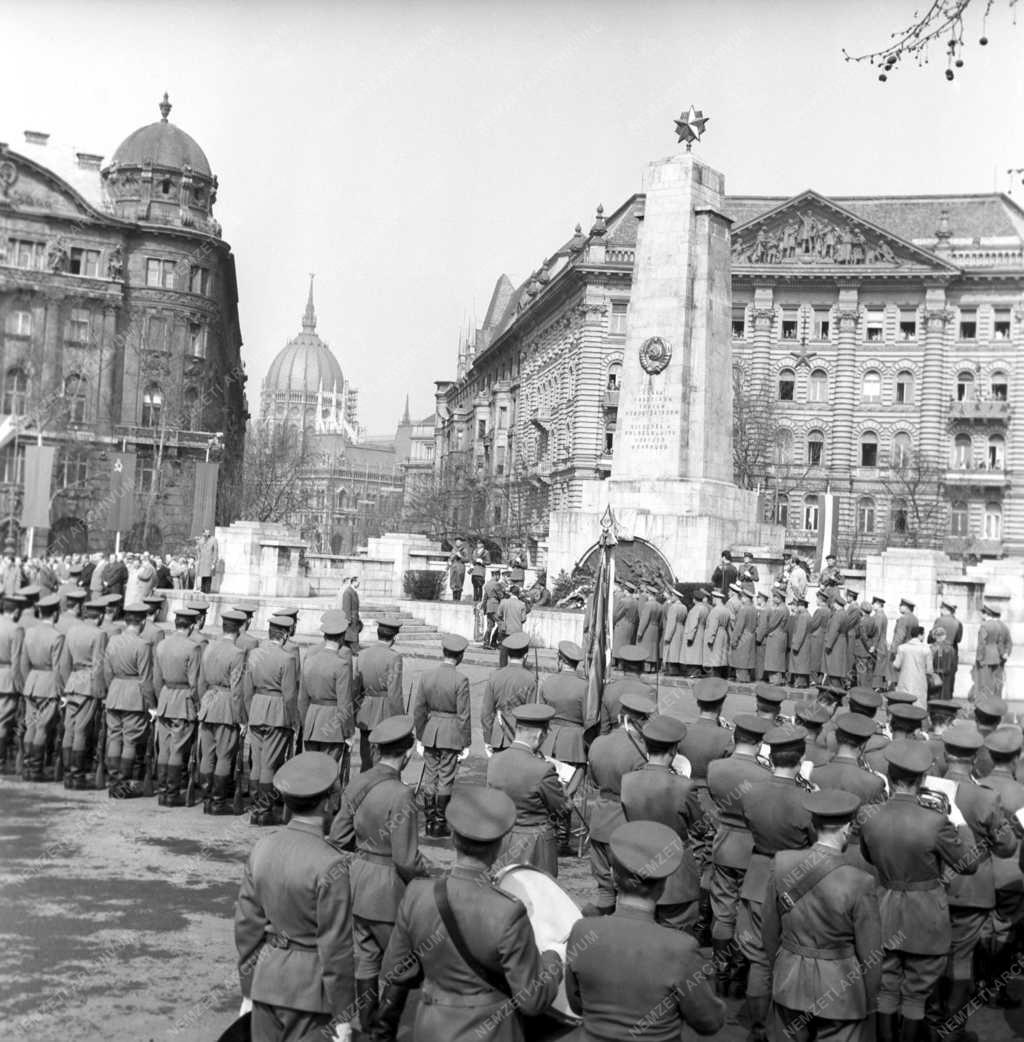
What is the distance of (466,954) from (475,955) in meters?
0.03

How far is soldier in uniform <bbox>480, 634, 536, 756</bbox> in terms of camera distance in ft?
32.6

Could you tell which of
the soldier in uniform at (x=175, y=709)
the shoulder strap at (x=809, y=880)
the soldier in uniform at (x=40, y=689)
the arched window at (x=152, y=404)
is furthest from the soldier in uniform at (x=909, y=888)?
the arched window at (x=152, y=404)

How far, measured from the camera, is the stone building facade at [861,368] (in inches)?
2421

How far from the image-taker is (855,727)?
Answer: 6.96 metres

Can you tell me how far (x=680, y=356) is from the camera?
2475 cm

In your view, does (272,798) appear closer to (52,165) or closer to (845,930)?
(845,930)

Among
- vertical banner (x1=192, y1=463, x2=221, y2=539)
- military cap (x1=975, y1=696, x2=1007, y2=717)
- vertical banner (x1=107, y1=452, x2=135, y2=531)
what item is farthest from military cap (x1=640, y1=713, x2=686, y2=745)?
vertical banner (x1=192, y1=463, x2=221, y2=539)

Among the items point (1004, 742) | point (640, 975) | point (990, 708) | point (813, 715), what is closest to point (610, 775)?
point (813, 715)

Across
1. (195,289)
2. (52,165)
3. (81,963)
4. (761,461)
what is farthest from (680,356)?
(52,165)

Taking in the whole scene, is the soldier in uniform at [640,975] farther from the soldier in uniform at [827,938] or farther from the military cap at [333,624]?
the military cap at [333,624]

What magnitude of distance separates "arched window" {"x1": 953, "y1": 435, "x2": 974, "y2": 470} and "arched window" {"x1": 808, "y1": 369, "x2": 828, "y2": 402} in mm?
7047

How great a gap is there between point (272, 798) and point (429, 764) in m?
1.38

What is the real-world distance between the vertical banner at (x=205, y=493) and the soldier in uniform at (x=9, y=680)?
25.9m

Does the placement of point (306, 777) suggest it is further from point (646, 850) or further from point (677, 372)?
point (677, 372)
